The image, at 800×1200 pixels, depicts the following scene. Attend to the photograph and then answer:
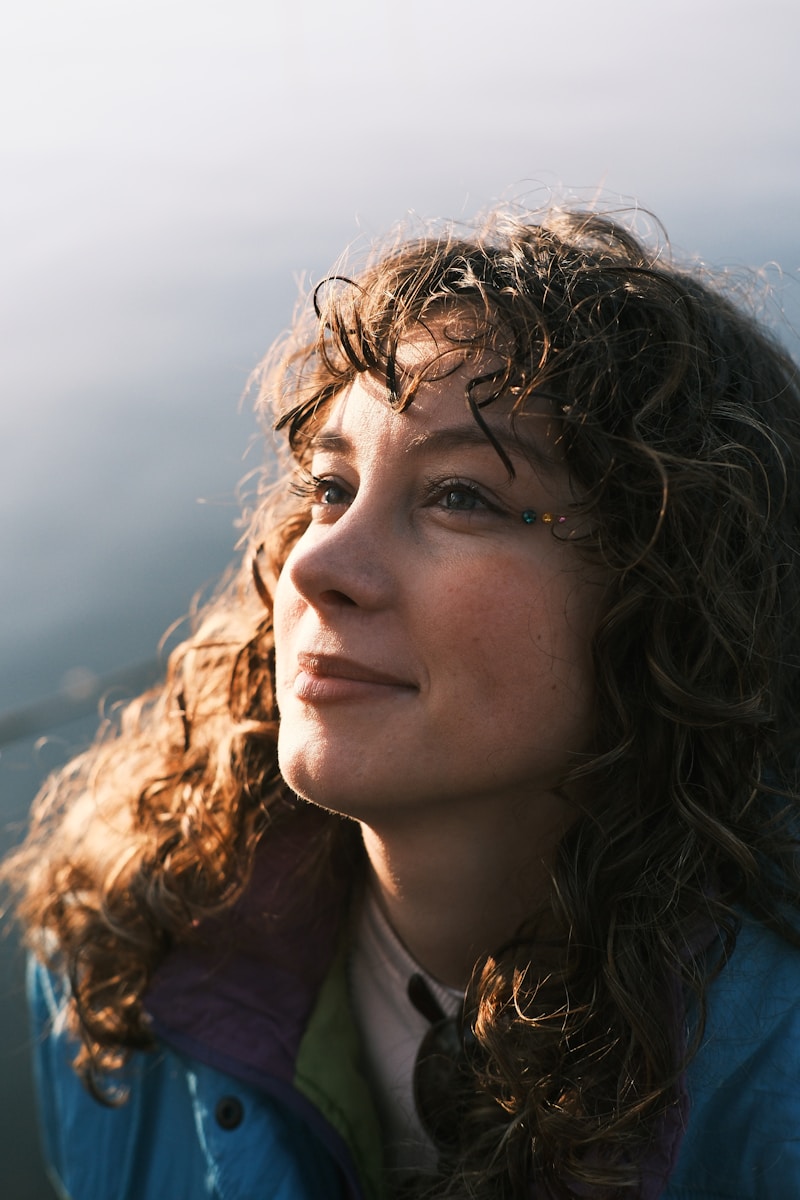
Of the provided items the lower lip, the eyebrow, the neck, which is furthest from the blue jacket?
the eyebrow

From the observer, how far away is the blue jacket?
4.31 feet

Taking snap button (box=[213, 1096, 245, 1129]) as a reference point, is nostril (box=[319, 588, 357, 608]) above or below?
above

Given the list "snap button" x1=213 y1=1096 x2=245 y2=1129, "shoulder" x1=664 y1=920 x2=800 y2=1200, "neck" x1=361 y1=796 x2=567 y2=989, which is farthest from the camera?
"snap button" x1=213 y1=1096 x2=245 y2=1129

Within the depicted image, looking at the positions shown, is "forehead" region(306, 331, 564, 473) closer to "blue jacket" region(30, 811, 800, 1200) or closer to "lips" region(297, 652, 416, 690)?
"lips" region(297, 652, 416, 690)

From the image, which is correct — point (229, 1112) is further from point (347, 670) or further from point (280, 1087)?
point (347, 670)

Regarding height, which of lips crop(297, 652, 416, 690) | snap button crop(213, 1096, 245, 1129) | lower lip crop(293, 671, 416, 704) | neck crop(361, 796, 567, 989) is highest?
lips crop(297, 652, 416, 690)

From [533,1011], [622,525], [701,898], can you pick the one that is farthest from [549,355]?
[533,1011]

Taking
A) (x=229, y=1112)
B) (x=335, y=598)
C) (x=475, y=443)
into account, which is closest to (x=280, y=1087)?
(x=229, y=1112)

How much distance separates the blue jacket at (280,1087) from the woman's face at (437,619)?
1.42 ft

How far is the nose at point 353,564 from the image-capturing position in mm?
1320

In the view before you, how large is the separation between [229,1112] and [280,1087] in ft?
0.29

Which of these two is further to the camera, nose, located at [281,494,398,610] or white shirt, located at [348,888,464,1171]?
white shirt, located at [348,888,464,1171]

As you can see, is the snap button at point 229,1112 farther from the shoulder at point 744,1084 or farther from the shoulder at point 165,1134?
the shoulder at point 744,1084

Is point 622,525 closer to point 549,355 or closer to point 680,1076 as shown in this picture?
point 549,355
